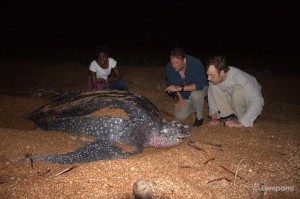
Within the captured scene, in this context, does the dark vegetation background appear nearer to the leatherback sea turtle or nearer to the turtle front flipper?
the leatherback sea turtle

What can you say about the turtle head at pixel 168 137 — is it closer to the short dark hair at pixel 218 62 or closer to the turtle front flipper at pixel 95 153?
the turtle front flipper at pixel 95 153

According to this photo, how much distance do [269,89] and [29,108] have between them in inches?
152

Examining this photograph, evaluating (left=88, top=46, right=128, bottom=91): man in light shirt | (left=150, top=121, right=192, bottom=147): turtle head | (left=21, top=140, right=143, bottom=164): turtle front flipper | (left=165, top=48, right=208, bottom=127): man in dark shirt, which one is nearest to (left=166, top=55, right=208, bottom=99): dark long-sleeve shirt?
(left=165, top=48, right=208, bottom=127): man in dark shirt

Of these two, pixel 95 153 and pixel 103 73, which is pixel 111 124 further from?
pixel 103 73

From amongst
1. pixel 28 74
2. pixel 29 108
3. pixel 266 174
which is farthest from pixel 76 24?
pixel 266 174

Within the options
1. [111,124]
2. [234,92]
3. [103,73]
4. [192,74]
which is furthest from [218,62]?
[103,73]

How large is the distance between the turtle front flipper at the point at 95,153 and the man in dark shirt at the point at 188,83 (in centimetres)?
106

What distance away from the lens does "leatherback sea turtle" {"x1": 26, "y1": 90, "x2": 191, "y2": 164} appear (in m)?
2.57

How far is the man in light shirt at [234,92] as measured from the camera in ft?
9.08

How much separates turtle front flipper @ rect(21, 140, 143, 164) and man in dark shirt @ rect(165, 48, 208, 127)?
106 cm

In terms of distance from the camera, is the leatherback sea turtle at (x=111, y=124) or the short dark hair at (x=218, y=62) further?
the short dark hair at (x=218, y=62)

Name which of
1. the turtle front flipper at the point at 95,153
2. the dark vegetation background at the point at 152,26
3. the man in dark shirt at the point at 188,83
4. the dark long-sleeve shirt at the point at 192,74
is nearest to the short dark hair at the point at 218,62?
the man in dark shirt at the point at 188,83

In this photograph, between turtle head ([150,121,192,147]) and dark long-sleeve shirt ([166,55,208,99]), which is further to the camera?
dark long-sleeve shirt ([166,55,208,99])

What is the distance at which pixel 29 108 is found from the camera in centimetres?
379
